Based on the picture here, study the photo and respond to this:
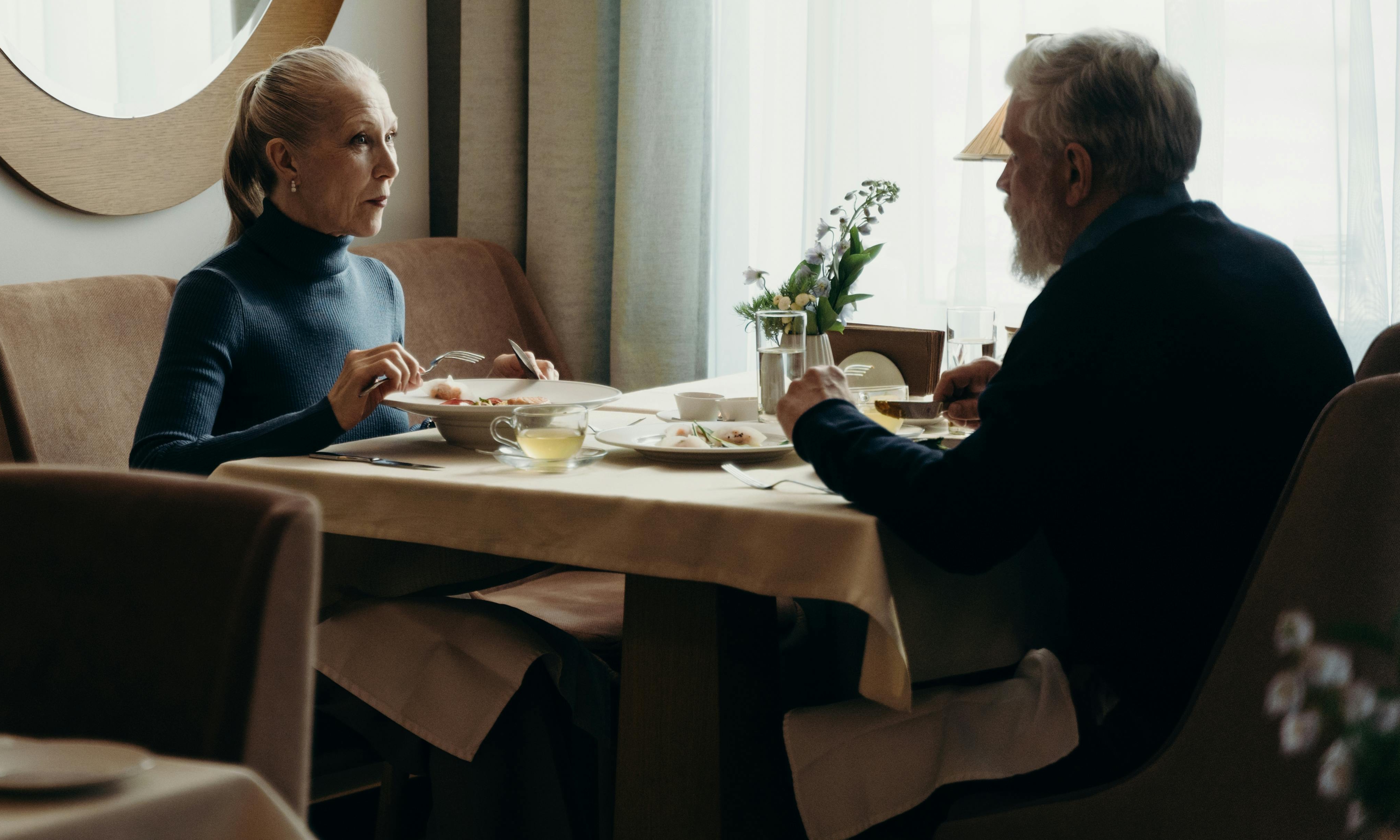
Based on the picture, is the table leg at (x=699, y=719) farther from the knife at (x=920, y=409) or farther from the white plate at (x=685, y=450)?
the knife at (x=920, y=409)

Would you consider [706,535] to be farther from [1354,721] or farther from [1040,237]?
[1354,721]

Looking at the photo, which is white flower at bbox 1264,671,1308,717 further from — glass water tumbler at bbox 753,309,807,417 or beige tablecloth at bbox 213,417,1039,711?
glass water tumbler at bbox 753,309,807,417

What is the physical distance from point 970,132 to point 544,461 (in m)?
1.84

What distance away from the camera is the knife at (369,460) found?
1382 mm

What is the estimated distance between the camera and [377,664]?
1.49 m

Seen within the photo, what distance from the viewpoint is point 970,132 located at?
2855 millimetres

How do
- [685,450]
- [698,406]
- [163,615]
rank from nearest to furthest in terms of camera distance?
[163,615]
[685,450]
[698,406]

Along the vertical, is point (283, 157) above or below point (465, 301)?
above

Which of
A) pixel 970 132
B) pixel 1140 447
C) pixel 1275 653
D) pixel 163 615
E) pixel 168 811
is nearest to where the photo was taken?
pixel 168 811

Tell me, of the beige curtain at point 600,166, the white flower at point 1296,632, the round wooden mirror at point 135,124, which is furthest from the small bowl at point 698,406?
the beige curtain at point 600,166

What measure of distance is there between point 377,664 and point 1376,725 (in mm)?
1174

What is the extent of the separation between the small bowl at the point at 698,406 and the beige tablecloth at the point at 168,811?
118 centimetres

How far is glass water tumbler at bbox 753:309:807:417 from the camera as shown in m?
1.77

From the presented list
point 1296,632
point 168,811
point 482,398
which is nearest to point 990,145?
point 482,398
